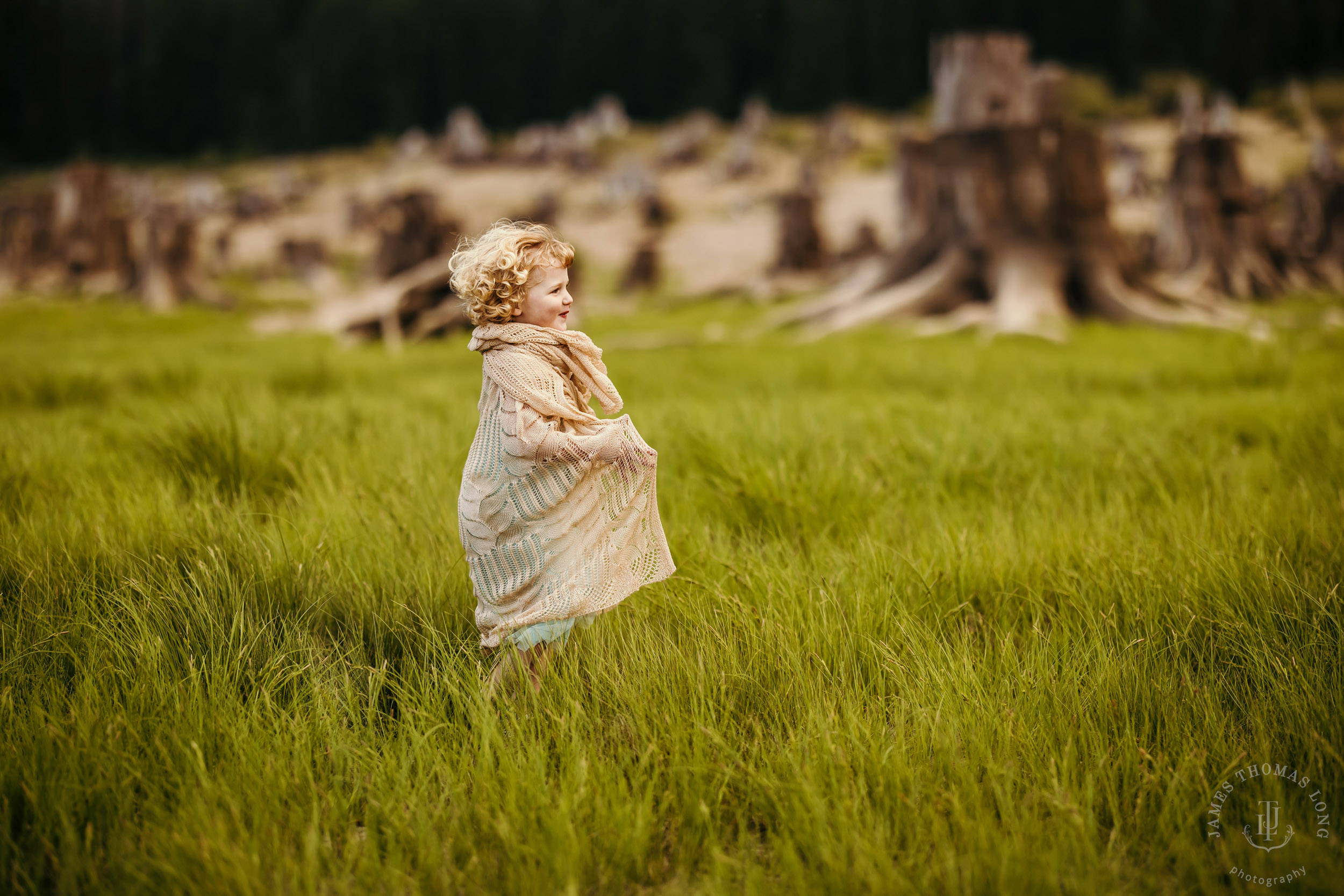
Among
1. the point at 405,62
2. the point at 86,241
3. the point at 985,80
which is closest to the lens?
the point at 985,80

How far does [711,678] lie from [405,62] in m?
61.7

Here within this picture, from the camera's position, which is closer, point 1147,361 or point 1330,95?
point 1147,361

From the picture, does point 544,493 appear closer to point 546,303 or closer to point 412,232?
point 546,303

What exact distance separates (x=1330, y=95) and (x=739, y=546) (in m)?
40.1

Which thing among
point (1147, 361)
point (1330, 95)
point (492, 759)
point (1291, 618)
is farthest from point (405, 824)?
point (1330, 95)

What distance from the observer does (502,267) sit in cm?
160

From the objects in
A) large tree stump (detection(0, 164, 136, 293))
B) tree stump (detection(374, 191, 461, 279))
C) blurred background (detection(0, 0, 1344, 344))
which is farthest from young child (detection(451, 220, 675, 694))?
large tree stump (detection(0, 164, 136, 293))

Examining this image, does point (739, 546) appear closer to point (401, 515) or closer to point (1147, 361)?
point (401, 515)

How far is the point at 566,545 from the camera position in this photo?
164 cm

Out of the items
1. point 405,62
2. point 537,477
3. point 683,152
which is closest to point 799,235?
point 537,477

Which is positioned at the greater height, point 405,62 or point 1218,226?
point 405,62

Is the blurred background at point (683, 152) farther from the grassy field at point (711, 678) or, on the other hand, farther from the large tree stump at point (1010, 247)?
the grassy field at point (711, 678)

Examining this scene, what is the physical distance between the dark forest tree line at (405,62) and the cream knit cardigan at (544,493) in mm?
49335

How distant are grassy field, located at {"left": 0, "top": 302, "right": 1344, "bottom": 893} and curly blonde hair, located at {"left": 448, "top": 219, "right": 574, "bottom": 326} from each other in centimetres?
69
